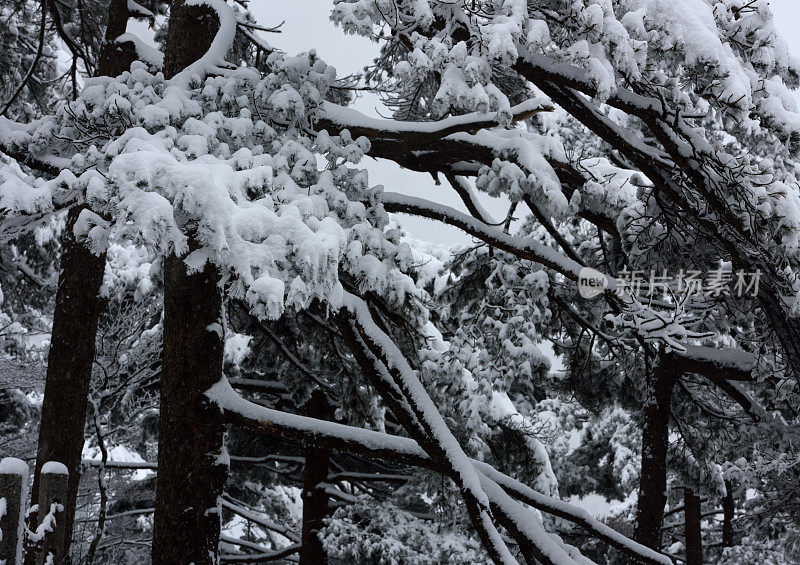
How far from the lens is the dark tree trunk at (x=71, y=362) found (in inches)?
245

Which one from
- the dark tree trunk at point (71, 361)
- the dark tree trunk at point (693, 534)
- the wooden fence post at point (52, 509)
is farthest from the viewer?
the dark tree trunk at point (693, 534)

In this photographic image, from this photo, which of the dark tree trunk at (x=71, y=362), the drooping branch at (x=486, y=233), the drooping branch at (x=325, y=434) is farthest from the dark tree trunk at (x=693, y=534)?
the dark tree trunk at (x=71, y=362)

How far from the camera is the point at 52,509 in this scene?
11.5 ft

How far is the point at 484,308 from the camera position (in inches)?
349

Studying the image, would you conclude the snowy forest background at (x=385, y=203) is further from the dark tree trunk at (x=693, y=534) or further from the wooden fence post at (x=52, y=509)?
the dark tree trunk at (x=693, y=534)

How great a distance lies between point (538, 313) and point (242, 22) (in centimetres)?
487

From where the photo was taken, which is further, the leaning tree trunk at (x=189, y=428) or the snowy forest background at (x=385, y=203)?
the leaning tree trunk at (x=189, y=428)

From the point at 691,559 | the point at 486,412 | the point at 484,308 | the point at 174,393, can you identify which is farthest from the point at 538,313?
the point at 174,393

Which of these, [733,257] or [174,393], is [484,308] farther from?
[174,393]

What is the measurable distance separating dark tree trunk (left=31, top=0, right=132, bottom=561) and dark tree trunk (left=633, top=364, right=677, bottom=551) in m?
6.48

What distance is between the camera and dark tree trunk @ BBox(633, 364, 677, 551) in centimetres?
861

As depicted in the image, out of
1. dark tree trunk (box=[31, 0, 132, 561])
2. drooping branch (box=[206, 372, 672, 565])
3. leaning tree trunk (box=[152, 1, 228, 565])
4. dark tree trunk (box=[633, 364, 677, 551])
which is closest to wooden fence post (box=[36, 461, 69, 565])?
leaning tree trunk (box=[152, 1, 228, 565])

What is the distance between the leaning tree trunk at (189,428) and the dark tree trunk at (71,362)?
2.12 meters

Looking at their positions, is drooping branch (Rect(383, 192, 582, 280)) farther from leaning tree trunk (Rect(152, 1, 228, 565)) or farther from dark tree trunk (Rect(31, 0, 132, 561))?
dark tree trunk (Rect(31, 0, 132, 561))
